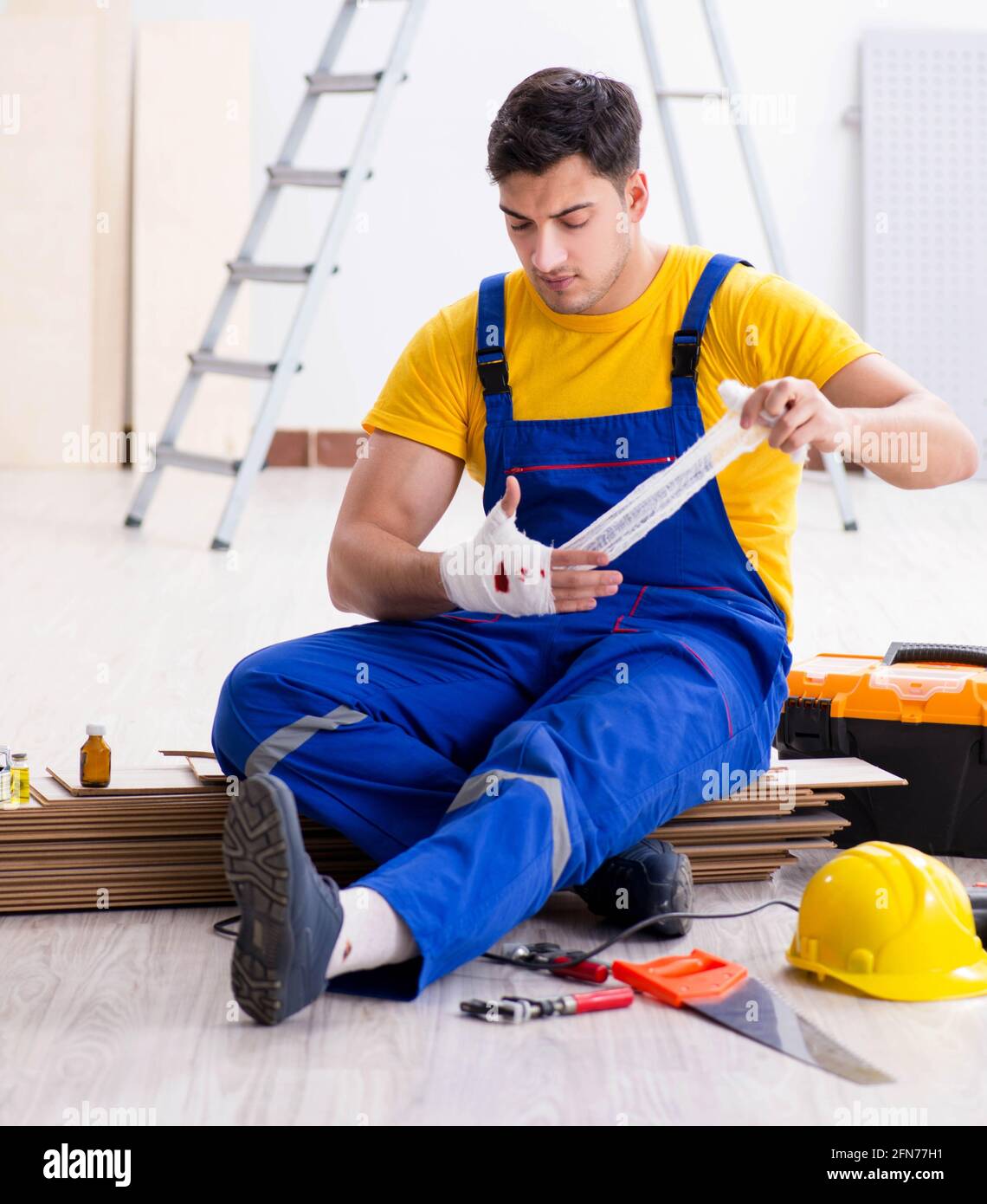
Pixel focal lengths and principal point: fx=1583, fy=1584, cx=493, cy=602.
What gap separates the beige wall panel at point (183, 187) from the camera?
6219 mm

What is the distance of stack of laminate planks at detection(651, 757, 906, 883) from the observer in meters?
2.02

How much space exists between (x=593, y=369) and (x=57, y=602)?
229 cm

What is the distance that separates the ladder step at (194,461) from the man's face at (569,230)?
2759 millimetres

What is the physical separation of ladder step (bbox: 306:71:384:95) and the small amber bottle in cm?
304

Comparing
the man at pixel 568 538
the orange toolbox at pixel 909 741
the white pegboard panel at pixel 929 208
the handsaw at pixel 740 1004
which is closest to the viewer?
the handsaw at pixel 740 1004

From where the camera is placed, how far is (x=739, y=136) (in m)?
5.11

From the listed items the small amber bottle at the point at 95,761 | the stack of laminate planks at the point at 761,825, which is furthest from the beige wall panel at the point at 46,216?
the stack of laminate planks at the point at 761,825

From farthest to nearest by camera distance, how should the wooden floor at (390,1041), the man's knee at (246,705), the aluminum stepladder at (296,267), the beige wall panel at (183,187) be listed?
1. the beige wall panel at (183,187)
2. the aluminum stepladder at (296,267)
3. the man's knee at (246,705)
4. the wooden floor at (390,1041)

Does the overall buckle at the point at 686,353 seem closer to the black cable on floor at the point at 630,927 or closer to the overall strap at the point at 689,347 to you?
the overall strap at the point at 689,347

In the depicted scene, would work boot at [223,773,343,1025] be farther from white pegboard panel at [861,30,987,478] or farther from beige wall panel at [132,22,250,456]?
white pegboard panel at [861,30,987,478]

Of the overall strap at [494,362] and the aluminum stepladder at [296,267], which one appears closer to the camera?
the overall strap at [494,362]

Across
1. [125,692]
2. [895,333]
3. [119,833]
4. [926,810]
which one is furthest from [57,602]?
[895,333]

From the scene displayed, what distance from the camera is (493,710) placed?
2010mm

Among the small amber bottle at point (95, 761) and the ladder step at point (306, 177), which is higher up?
the ladder step at point (306, 177)
